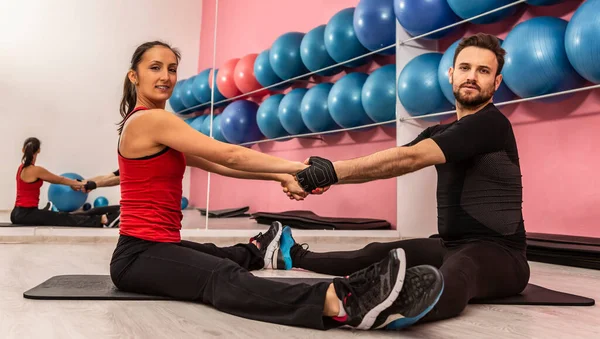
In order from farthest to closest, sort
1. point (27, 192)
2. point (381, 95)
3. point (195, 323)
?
point (381, 95) < point (27, 192) < point (195, 323)

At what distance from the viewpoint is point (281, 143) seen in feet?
17.1

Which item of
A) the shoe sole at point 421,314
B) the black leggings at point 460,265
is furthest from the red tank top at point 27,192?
the shoe sole at point 421,314

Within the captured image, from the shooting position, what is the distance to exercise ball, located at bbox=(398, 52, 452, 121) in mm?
3551

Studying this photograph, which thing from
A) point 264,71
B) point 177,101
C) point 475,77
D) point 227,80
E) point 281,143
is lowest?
point 475,77

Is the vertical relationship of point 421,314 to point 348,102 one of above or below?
below

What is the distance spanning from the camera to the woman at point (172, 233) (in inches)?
56.5

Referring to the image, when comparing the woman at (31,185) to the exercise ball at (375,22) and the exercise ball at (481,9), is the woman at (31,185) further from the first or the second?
the exercise ball at (481,9)

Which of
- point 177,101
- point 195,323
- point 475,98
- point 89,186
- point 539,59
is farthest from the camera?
point 177,101

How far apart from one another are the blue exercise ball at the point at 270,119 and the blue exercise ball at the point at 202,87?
0.75 m

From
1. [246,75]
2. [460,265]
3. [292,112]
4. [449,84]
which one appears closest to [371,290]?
[460,265]

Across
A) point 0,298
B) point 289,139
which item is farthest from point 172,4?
point 0,298

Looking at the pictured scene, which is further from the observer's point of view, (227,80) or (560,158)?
(227,80)

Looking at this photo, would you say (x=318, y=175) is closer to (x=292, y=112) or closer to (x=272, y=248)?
(x=272, y=248)

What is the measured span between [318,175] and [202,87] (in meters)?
2.49
